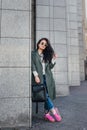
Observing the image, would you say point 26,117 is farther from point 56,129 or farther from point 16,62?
point 16,62

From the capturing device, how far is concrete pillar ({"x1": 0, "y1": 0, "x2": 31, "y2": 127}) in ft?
16.2

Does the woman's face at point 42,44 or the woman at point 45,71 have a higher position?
the woman's face at point 42,44

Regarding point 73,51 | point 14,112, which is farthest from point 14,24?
point 73,51

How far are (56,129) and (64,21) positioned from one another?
7.17 metres

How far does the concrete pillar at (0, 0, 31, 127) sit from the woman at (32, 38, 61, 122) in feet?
1.18

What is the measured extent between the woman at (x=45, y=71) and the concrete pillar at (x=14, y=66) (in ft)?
1.18

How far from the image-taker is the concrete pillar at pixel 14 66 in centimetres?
494

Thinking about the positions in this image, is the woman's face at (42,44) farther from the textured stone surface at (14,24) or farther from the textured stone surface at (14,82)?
the textured stone surface at (14,82)

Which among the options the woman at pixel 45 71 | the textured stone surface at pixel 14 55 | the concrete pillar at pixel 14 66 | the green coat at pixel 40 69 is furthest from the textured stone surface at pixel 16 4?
the green coat at pixel 40 69

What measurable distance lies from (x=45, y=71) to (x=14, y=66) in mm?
903

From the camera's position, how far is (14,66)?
5012 mm

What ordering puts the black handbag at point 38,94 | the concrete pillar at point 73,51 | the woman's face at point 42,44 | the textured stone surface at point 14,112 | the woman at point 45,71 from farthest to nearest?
the concrete pillar at point 73,51 → the woman's face at point 42,44 → the woman at point 45,71 → the black handbag at point 38,94 → the textured stone surface at point 14,112

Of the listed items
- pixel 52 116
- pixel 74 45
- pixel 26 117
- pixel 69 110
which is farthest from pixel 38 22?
pixel 74 45

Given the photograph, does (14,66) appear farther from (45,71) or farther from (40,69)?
(45,71)
